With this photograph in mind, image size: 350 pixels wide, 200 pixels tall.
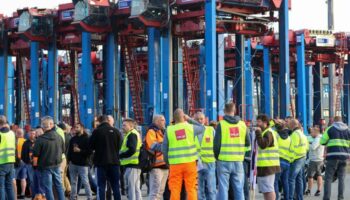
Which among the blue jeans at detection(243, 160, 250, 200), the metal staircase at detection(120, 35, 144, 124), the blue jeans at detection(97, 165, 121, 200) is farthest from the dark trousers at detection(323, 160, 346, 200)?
the metal staircase at detection(120, 35, 144, 124)

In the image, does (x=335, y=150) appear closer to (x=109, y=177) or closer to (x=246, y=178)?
(x=246, y=178)

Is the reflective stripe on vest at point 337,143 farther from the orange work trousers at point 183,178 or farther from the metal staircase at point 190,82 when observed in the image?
the metal staircase at point 190,82

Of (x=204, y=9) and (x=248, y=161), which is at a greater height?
(x=204, y=9)

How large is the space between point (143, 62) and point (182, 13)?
48.4 ft

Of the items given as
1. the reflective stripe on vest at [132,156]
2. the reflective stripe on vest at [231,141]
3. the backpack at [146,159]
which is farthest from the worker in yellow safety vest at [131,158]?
the reflective stripe on vest at [231,141]

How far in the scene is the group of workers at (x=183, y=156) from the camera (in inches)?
521

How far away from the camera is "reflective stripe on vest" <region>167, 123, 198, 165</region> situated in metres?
13.2

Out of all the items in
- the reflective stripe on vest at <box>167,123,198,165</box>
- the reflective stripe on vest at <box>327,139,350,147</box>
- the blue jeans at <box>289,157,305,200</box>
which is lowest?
the blue jeans at <box>289,157,305,200</box>

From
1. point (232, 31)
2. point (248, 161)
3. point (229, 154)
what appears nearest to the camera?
point (229, 154)

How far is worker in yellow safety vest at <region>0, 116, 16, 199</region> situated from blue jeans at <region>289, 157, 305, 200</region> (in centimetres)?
554

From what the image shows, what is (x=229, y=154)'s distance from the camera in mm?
13219

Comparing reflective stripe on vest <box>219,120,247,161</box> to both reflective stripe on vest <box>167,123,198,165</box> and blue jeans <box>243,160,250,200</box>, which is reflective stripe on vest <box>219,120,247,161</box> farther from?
blue jeans <box>243,160,250,200</box>

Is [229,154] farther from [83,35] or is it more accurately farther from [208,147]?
[83,35]

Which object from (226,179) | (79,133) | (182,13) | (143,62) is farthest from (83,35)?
(226,179)
